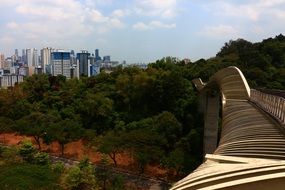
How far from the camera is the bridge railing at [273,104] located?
13462mm

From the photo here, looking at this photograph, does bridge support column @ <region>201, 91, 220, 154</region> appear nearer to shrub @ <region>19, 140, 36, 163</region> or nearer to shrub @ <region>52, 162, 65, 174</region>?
shrub @ <region>52, 162, 65, 174</region>

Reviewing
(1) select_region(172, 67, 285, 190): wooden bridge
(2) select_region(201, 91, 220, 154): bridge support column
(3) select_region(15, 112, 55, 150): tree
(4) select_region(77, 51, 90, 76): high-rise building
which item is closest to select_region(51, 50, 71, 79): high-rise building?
(4) select_region(77, 51, 90, 76): high-rise building

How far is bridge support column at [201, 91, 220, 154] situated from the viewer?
33.3m

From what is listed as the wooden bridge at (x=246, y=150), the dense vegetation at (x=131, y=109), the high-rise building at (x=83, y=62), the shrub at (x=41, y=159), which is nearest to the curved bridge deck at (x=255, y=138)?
the wooden bridge at (x=246, y=150)

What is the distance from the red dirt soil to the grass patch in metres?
6.94

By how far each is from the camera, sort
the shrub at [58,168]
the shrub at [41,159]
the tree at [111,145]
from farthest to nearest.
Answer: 1. the tree at [111,145]
2. the shrub at [41,159]
3. the shrub at [58,168]

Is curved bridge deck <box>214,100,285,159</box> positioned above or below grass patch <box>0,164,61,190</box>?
above

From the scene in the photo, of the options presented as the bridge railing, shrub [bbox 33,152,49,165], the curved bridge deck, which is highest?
the bridge railing

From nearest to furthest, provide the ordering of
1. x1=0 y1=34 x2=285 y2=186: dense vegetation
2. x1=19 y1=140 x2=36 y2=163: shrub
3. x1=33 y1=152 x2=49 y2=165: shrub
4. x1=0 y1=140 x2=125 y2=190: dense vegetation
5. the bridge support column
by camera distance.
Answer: x1=0 y1=140 x2=125 y2=190: dense vegetation < x1=33 y1=152 x2=49 y2=165: shrub < x1=19 y1=140 x2=36 y2=163: shrub < x1=0 y1=34 x2=285 y2=186: dense vegetation < the bridge support column

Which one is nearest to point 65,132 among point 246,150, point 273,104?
point 273,104

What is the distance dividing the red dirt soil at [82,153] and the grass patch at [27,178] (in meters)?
6.94

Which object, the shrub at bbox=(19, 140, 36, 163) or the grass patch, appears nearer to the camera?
the grass patch

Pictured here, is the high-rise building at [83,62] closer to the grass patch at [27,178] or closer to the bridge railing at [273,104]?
the grass patch at [27,178]

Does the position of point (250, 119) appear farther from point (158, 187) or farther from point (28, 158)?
point (28, 158)
